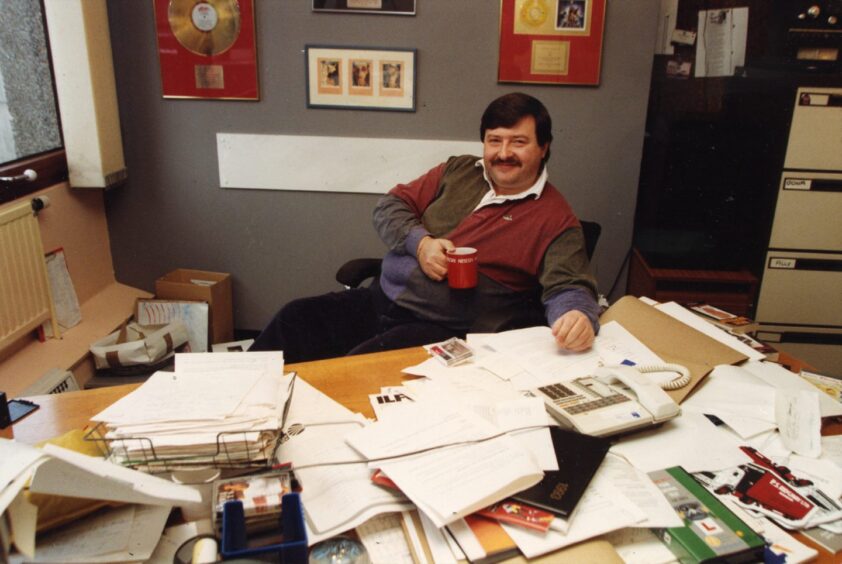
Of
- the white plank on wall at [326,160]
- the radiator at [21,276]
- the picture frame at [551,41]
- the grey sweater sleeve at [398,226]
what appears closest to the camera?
the grey sweater sleeve at [398,226]

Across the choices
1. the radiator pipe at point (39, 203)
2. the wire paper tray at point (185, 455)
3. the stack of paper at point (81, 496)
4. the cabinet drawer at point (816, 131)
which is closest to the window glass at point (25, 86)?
the radiator pipe at point (39, 203)

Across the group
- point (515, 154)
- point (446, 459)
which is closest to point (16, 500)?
point (446, 459)

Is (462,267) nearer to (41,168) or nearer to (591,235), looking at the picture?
(591,235)

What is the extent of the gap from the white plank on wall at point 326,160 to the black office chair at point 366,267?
76 centimetres

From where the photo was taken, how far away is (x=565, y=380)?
1397 mm

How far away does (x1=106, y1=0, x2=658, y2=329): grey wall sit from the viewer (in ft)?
9.14

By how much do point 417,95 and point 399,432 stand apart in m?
2.05

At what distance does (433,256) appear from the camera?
1.95 m

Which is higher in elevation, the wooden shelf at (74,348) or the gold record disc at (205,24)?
the gold record disc at (205,24)

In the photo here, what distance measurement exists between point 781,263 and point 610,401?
1.94 meters

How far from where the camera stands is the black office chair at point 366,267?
85.8 inches


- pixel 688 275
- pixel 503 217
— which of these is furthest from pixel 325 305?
pixel 688 275

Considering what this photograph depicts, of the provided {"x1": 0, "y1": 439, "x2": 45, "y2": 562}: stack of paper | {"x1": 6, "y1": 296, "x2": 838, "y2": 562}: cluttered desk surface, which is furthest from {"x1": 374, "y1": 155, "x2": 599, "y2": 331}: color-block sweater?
{"x1": 0, "y1": 439, "x2": 45, "y2": 562}: stack of paper

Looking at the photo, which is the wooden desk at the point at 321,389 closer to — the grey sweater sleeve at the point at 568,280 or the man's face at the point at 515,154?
the grey sweater sleeve at the point at 568,280
